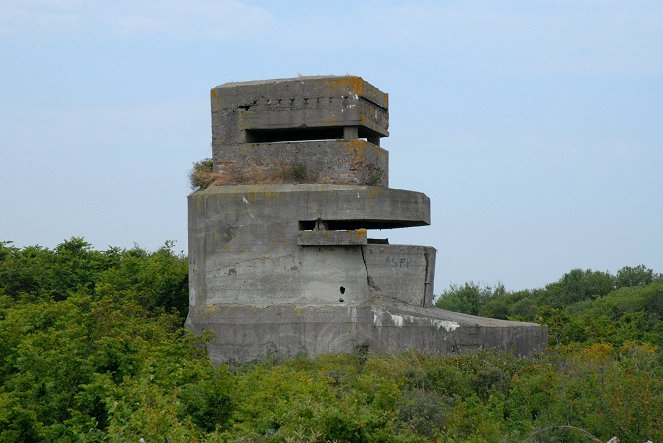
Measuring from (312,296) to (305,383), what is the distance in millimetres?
3228

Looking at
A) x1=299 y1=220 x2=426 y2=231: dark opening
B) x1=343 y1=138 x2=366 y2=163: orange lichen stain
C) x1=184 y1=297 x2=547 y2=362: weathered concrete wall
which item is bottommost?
x1=184 y1=297 x2=547 y2=362: weathered concrete wall

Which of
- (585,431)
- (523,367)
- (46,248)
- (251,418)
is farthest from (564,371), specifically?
(46,248)

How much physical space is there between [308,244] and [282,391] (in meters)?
3.51

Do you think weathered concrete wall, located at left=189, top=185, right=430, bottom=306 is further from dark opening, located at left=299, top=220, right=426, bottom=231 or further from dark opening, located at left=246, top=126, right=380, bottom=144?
dark opening, located at left=246, top=126, right=380, bottom=144

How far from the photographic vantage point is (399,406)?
40.7ft

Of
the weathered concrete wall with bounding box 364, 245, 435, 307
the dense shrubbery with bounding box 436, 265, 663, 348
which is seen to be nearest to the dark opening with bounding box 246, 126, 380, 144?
the weathered concrete wall with bounding box 364, 245, 435, 307

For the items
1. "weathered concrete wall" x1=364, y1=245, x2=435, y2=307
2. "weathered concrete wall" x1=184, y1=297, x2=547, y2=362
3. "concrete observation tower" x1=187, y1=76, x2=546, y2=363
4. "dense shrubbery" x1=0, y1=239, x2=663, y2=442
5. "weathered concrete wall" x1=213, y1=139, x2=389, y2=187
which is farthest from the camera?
"weathered concrete wall" x1=213, y1=139, x2=389, y2=187

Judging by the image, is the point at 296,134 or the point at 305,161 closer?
the point at 305,161

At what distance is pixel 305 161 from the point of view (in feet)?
53.3

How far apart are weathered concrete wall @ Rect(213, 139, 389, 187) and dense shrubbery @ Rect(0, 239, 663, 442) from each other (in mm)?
2628

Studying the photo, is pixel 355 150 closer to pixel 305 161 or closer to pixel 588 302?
pixel 305 161

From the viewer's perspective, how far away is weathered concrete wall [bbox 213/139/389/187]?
16.1m

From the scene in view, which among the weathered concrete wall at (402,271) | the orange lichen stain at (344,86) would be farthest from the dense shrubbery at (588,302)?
the orange lichen stain at (344,86)

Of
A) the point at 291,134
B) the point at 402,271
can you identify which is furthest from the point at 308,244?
the point at 291,134
